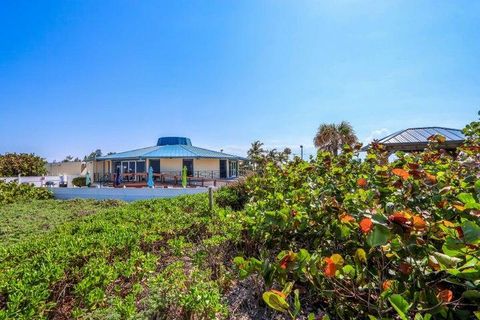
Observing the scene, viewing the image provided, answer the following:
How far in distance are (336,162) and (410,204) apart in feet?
5.46

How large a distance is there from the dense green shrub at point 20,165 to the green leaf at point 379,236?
3358 centimetres

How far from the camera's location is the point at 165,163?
30.8m

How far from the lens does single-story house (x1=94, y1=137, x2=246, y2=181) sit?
29.1 m

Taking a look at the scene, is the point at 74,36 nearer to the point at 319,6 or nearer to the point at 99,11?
the point at 99,11

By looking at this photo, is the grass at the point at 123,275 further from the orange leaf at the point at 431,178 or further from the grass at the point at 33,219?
the grass at the point at 33,219

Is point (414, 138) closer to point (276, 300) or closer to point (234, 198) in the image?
point (234, 198)

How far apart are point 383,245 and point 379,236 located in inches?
11.7

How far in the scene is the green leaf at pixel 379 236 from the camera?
115cm

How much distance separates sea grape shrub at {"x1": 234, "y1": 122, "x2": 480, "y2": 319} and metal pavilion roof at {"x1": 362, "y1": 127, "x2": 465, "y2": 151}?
22.4 feet

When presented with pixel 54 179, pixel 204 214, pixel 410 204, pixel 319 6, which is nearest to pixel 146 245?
pixel 204 214

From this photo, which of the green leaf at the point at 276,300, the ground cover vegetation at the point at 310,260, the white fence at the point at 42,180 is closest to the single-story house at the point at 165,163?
the white fence at the point at 42,180

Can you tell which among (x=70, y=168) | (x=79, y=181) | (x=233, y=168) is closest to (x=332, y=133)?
(x=233, y=168)

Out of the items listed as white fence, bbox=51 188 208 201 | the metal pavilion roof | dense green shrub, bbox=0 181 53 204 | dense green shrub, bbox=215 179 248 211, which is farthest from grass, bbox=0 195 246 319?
dense green shrub, bbox=0 181 53 204

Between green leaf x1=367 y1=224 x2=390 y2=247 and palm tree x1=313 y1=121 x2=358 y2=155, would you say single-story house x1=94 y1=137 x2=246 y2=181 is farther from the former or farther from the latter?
green leaf x1=367 y1=224 x2=390 y2=247
